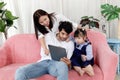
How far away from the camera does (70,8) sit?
3.30 meters

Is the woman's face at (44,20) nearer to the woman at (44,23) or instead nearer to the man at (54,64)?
the woman at (44,23)

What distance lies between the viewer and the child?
2.29m

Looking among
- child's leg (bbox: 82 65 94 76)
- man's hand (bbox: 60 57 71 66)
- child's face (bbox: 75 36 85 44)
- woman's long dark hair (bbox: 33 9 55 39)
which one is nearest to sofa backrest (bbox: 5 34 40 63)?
woman's long dark hair (bbox: 33 9 55 39)

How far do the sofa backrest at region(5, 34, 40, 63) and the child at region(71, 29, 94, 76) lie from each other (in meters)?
0.51

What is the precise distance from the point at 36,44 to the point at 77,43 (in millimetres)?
553

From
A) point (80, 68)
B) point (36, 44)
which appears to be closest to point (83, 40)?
point (80, 68)

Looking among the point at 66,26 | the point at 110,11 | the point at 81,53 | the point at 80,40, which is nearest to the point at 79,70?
the point at 81,53

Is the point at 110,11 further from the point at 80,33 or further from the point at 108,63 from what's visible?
the point at 108,63

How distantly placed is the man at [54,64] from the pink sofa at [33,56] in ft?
0.25

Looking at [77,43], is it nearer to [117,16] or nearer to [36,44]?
[36,44]

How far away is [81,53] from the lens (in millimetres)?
2357

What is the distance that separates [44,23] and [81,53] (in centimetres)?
50

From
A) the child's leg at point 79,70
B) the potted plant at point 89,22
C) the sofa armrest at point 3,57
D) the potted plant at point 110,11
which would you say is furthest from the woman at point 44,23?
the potted plant at point 110,11

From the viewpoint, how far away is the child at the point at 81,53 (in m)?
2.29
